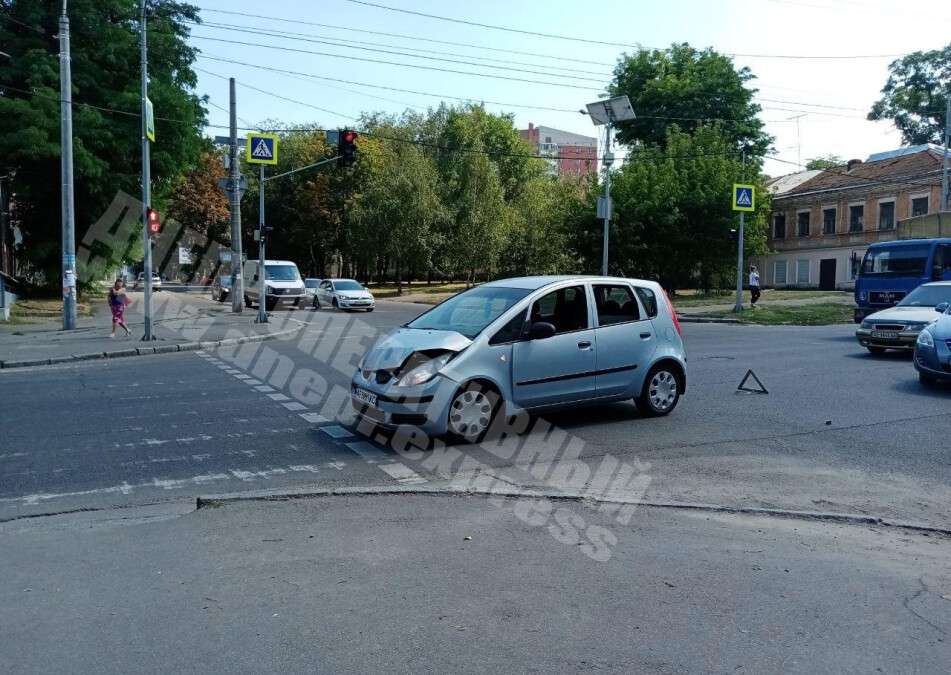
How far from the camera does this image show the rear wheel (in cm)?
779

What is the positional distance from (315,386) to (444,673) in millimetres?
8797

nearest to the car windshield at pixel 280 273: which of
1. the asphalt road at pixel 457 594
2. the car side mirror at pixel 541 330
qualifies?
the car side mirror at pixel 541 330

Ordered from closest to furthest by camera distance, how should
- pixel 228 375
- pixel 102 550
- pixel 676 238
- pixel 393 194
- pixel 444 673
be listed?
1. pixel 444 673
2. pixel 102 550
3. pixel 228 375
4. pixel 676 238
5. pixel 393 194

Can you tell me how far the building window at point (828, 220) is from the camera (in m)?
51.3

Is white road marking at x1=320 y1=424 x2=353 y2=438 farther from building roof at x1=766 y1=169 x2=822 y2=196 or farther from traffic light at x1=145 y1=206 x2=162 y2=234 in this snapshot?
building roof at x1=766 y1=169 x2=822 y2=196

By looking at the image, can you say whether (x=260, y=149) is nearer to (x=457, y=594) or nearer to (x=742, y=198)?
(x=742, y=198)

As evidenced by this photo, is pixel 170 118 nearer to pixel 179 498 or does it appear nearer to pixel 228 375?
pixel 228 375

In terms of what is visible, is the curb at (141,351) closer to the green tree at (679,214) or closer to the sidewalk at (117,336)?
the sidewalk at (117,336)

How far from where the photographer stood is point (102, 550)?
5.01 metres

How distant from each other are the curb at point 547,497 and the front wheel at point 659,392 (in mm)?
3242

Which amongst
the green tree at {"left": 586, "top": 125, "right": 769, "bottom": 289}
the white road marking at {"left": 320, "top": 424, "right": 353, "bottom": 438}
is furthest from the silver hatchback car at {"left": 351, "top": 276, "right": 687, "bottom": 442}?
the green tree at {"left": 586, "top": 125, "right": 769, "bottom": 289}

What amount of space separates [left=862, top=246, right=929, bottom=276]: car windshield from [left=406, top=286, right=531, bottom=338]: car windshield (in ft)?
59.6

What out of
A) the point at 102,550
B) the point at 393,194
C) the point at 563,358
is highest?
the point at 393,194

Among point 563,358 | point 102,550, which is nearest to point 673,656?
point 102,550
